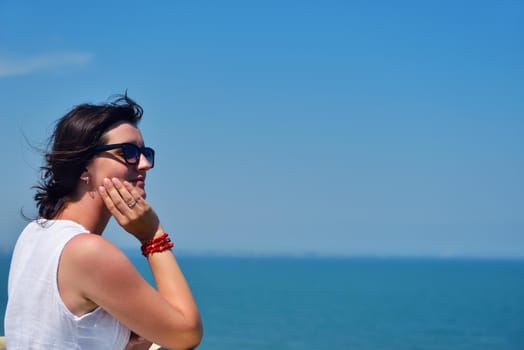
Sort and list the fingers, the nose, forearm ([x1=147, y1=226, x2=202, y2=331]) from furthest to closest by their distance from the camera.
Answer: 1. the nose
2. the fingers
3. forearm ([x1=147, y1=226, x2=202, y2=331])

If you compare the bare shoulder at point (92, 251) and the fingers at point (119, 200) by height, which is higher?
the fingers at point (119, 200)

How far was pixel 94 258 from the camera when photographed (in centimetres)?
254

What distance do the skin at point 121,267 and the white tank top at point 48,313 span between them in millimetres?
36

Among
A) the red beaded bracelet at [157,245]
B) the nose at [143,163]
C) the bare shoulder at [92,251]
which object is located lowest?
the bare shoulder at [92,251]

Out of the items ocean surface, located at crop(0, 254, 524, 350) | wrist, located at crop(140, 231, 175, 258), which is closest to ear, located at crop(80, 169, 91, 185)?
wrist, located at crop(140, 231, 175, 258)

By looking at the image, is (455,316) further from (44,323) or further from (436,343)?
(44,323)

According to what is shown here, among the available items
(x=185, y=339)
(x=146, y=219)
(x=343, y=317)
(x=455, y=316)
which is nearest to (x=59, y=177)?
(x=146, y=219)

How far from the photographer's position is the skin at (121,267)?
2.54 m

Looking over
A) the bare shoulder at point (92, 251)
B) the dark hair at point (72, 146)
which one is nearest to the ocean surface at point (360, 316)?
the dark hair at point (72, 146)

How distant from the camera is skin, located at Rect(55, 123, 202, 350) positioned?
8.35 ft

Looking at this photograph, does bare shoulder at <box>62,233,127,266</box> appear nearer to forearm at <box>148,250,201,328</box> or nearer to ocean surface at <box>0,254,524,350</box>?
forearm at <box>148,250,201,328</box>

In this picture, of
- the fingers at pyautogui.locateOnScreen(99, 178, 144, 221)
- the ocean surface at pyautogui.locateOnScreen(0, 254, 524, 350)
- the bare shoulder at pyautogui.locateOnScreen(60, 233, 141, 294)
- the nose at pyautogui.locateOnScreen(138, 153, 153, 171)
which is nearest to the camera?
the bare shoulder at pyautogui.locateOnScreen(60, 233, 141, 294)

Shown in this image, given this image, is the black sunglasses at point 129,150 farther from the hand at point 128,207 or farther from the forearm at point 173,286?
the forearm at point 173,286

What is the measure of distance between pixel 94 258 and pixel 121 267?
9 centimetres
